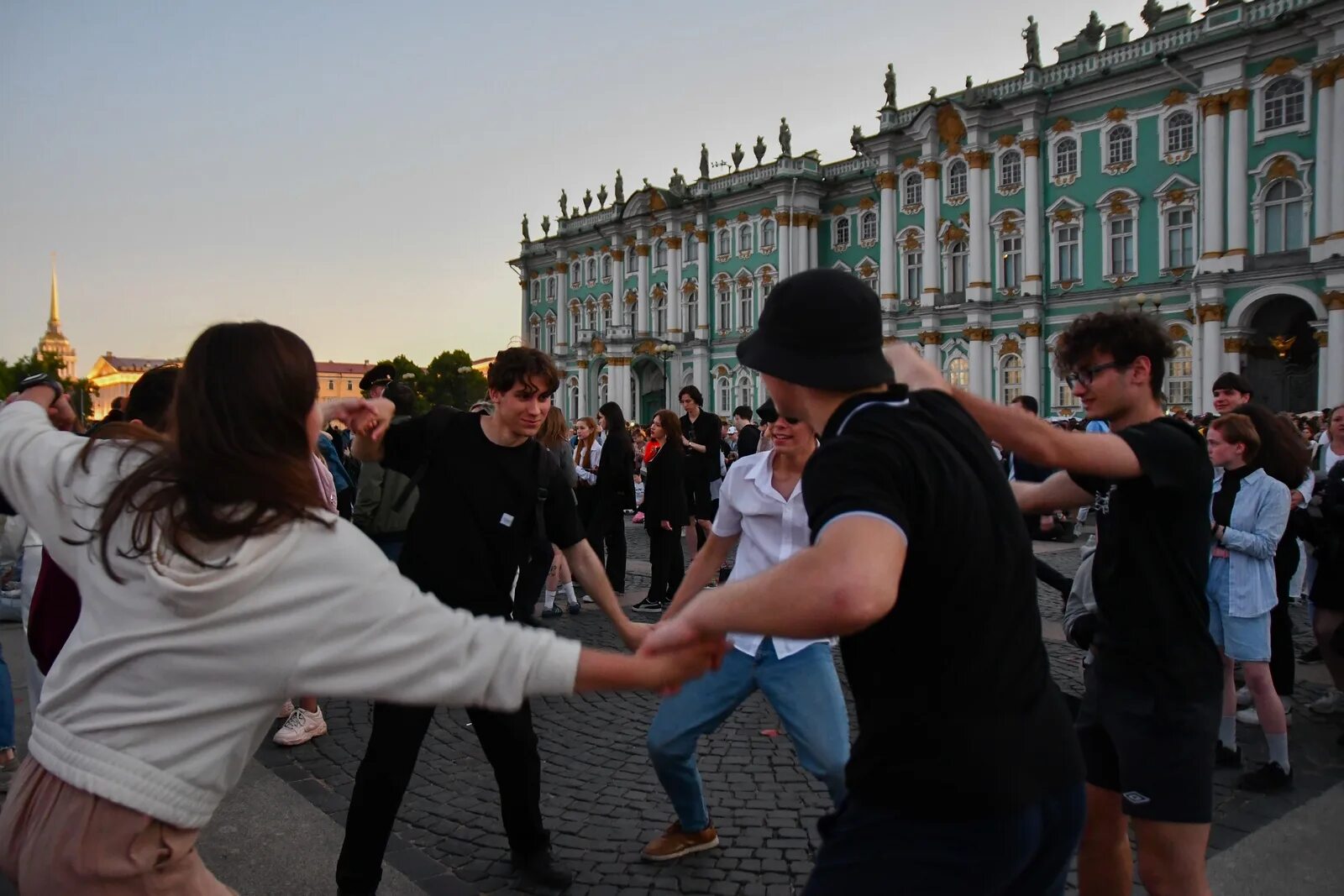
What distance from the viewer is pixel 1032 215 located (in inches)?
1404

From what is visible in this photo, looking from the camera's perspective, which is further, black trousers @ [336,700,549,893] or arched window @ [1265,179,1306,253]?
arched window @ [1265,179,1306,253]

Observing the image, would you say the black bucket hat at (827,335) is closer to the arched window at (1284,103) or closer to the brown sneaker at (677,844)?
the brown sneaker at (677,844)

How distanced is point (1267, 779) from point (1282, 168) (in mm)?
30673

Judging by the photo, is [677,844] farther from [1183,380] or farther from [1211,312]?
[1183,380]

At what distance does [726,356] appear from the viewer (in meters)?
49.0

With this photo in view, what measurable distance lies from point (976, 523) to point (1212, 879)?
10.1 ft

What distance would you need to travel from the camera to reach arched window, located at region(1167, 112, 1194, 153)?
31.7 meters

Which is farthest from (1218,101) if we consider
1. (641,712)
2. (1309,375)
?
(641,712)

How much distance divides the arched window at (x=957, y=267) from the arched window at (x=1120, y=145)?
20.6 feet

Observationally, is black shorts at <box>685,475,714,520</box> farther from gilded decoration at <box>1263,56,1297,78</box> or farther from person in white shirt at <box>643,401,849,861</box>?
gilded decoration at <box>1263,56,1297,78</box>

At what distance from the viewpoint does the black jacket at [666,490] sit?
33.0ft

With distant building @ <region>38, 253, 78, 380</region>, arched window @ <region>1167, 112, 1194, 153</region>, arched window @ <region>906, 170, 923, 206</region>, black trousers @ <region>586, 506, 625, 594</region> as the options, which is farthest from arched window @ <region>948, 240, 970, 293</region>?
distant building @ <region>38, 253, 78, 380</region>

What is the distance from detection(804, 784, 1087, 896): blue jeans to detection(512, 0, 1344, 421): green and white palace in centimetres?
2901

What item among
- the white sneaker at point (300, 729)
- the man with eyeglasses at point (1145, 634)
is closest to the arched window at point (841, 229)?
the white sneaker at point (300, 729)
